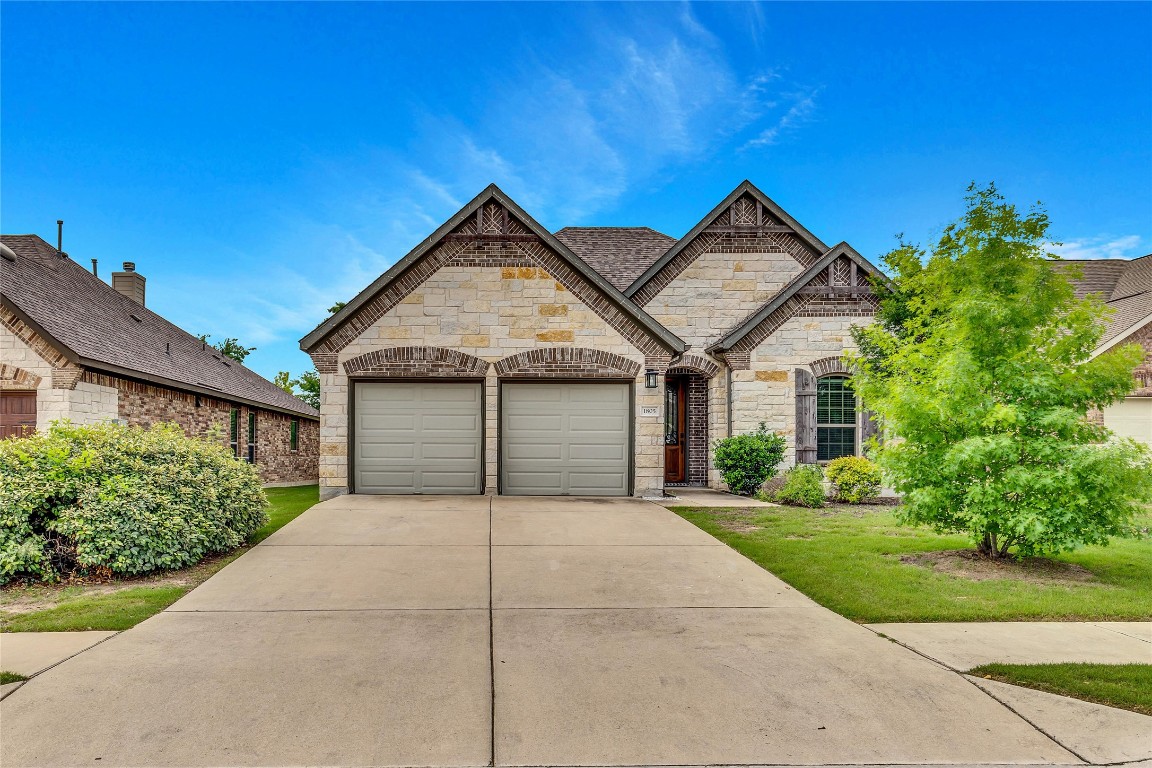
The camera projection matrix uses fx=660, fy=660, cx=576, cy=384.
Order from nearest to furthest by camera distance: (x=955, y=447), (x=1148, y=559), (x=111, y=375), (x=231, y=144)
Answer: (x=955, y=447) → (x=1148, y=559) → (x=111, y=375) → (x=231, y=144)

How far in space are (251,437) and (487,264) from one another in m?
14.1

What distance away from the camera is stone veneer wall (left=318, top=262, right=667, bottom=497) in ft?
44.3

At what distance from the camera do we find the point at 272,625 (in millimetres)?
5688

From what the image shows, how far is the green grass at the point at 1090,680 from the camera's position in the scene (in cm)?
433

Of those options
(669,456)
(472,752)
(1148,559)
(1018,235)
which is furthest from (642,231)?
(472,752)

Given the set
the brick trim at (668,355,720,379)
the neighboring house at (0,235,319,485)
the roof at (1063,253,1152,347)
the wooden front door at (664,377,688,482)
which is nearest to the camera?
the neighboring house at (0,235,319,485)

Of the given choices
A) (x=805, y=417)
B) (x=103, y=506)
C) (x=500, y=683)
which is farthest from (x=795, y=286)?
(x=103, y=506)

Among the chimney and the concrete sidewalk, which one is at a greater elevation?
the chimney

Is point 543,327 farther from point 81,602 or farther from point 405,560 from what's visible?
point 81,602

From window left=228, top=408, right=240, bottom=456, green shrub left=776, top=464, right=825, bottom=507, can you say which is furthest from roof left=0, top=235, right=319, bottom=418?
green shrub left=776, top=464, right=825, bottom=507

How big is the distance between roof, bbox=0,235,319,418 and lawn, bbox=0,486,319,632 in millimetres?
8977

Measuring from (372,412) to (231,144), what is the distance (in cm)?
888

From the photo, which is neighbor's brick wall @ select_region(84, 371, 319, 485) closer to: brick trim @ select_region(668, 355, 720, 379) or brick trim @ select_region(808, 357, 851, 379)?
brick trim @ select_region(668, 355, 720, 379)

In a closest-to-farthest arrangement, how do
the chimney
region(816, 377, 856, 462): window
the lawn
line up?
the lawn, region(816, 377, 856, 462): window, the chimney
